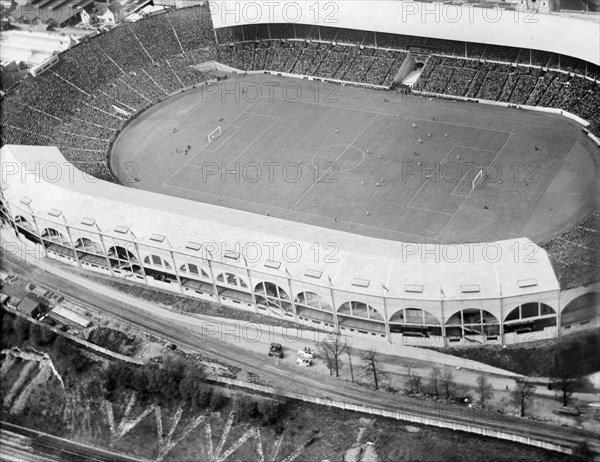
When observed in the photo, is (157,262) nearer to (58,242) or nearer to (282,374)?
(58,242)

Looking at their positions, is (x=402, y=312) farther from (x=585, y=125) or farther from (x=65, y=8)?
(x=65, y=8)

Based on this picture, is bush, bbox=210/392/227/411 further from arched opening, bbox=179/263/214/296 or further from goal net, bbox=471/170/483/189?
goal net, bbox=471/170/483/189

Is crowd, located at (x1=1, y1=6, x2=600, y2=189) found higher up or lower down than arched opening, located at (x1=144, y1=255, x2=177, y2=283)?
higher up

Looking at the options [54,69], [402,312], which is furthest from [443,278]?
[54,69]

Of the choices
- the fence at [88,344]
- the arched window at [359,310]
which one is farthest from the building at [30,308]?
the arched window at [359,310]

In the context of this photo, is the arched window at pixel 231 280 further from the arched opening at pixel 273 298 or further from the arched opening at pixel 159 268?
the arched opening at pixel 159 268

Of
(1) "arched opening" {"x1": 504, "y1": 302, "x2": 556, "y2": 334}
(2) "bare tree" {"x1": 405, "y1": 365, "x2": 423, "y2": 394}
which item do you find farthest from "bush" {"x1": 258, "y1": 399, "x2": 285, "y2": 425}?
(1) "arched opening" {"x1": 504, "y1": 302, "x2": 556, "y2": 334}
